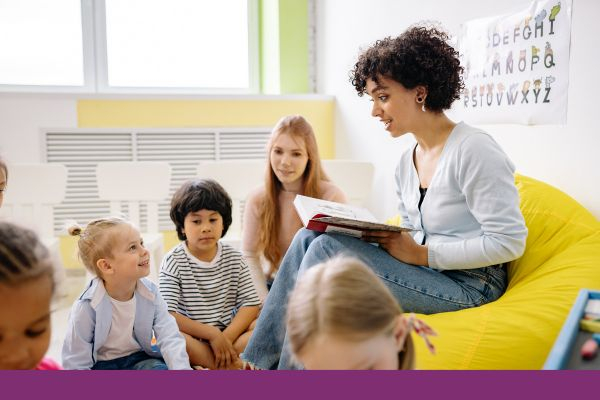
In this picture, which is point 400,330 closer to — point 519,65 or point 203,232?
point 203,232

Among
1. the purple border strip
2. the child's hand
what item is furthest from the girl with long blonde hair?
the purple border strip

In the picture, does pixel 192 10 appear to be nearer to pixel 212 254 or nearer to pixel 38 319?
pixel 212 254

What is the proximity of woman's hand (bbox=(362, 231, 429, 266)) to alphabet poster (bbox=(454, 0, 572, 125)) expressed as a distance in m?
0.73

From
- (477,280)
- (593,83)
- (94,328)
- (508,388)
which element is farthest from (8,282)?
(593,83)

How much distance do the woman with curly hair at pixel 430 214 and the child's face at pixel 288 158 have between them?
0.49 metres

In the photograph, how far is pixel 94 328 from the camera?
5.25ft

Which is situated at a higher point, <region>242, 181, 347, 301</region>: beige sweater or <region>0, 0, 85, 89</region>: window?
<region>0, 0, 85, 89</region>: window

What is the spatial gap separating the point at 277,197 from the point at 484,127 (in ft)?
2.66

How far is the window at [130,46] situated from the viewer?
3.69 metres

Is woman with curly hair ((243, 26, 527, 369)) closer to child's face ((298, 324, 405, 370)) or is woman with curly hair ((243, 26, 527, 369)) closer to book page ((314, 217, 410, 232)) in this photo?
book page ((314, 217, 410, 232))

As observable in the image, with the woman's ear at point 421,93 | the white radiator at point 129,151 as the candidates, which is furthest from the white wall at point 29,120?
the woman's ear at point 421,93

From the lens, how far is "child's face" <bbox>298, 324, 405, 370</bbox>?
31.2 inches

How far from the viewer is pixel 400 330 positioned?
0.83 m

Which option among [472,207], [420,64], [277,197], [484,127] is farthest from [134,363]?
[484,127]
